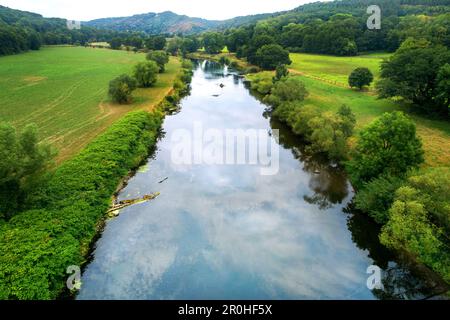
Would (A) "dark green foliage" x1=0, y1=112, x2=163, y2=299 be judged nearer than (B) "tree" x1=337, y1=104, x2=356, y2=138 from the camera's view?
Yes

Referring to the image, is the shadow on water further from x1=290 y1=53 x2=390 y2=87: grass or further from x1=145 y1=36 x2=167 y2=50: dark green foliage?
x1=145 y1=36 x2=167 y2=50: dark green foliage

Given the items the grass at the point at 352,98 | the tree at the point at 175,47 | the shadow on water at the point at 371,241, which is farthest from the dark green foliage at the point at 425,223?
the tree at the point at 175,47

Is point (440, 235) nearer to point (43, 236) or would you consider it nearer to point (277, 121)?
point (43, 236)

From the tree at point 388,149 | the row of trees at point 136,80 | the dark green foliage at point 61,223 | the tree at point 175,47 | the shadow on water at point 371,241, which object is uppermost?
the tree at point 175,47

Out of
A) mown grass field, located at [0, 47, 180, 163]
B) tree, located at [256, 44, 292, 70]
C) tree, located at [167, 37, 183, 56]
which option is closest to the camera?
mown grass field, located at [0, 47, 180, 163]

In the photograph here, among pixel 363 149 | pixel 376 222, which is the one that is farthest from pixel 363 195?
pixel 363 149

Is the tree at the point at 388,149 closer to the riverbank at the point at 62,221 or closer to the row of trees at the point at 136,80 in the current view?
the riverbank at the point at 62,221

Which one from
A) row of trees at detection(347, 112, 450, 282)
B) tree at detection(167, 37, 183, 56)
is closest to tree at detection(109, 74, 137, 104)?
row of trees at detection(347, 112, 450, 282)

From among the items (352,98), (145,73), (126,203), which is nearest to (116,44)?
(145,73)
